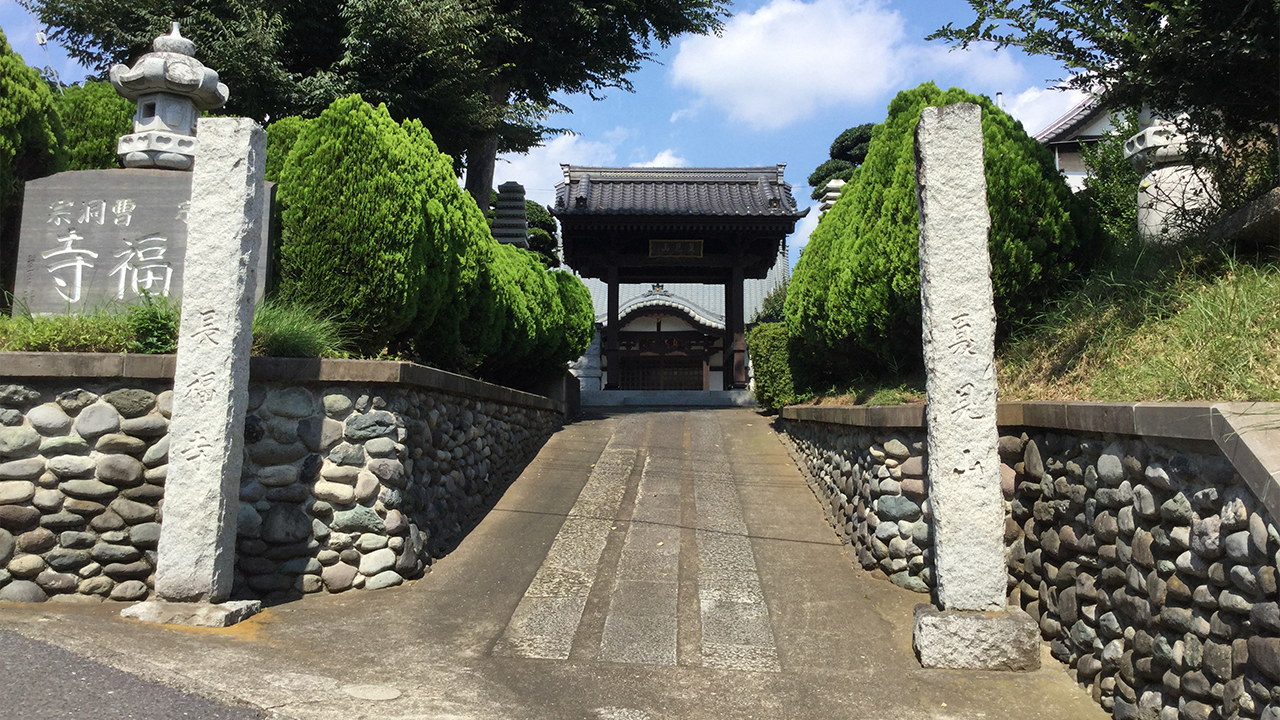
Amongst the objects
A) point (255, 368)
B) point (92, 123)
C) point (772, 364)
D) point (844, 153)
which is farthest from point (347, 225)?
point (844, 153)

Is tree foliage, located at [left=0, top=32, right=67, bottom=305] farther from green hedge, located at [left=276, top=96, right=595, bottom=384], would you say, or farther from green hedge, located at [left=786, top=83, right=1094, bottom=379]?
green hedge, located at [left=786, top=83, right=1094, bottom=379]

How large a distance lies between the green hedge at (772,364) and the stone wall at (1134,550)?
5.70 m

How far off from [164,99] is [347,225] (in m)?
1.91

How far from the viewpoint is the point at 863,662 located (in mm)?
4531

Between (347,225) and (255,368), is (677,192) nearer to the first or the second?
(347,225)

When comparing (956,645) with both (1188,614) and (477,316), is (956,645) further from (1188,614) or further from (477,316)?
(477,316)

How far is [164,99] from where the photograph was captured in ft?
20.5

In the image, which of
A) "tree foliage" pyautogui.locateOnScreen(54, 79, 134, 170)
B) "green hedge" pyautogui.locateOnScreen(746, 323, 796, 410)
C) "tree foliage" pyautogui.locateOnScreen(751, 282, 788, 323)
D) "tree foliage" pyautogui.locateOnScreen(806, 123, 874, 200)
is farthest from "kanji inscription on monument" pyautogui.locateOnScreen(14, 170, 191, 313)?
"tree foliage" pyautogui.locateOnScreen(751, 282, 788, 323)

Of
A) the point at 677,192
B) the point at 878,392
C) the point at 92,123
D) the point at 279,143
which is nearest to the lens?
the point at 279,143

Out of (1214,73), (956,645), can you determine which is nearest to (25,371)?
(956,645)

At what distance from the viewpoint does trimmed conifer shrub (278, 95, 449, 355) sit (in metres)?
5.95

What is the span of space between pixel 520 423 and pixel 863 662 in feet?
17.5

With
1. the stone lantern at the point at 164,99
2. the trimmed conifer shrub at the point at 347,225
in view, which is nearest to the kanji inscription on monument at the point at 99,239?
the stone lantern at the point at 164,99

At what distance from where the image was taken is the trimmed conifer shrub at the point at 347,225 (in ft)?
19.5
